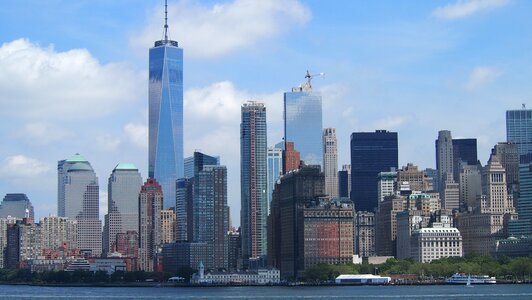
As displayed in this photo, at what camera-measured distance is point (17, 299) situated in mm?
172250

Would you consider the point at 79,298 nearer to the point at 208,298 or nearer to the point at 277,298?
the point at 208,298

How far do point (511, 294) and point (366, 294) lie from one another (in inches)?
809

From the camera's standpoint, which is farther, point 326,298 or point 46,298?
point 46,298

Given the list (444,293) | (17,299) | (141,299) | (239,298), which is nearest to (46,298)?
(17,299)

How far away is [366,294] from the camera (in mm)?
168875

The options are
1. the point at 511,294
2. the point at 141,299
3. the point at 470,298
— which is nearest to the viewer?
the point at 470,298

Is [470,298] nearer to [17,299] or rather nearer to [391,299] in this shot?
[391,299]

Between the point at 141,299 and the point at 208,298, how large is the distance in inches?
374

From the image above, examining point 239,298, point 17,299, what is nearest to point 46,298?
point 17,299

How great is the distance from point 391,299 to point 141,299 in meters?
36.0

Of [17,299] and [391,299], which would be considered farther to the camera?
[17,299]

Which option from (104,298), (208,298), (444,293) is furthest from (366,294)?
(104,298)

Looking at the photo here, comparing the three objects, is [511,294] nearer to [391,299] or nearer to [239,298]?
[391,299]

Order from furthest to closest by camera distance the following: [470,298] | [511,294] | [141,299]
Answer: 1. [141,299]
2. [511,294]
3. [470,298]
